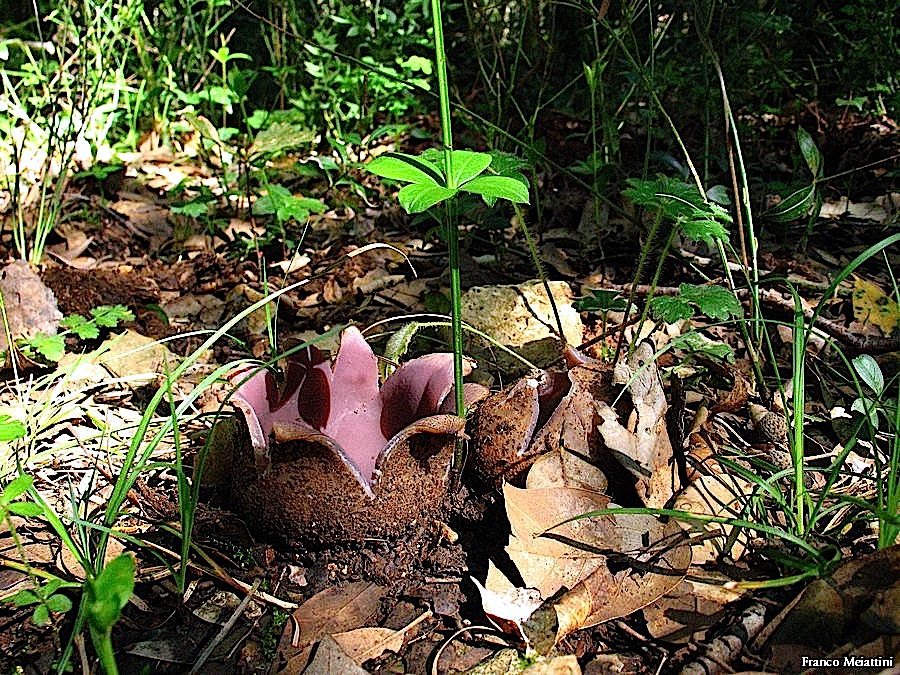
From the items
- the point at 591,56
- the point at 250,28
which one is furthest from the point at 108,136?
the point at 591,56

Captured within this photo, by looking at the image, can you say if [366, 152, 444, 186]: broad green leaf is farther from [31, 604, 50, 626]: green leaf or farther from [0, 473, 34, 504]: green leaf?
[31, 604, 50, 626]: green leaf

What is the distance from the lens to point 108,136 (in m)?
3.26

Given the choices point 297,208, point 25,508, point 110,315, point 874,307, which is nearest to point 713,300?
point 874,307

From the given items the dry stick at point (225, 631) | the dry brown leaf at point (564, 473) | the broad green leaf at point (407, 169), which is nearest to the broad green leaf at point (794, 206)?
the dry brown leaf at point (564, 473)

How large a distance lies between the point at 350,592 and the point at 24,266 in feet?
4.70

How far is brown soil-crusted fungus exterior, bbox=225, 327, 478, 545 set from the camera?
4.15 feet

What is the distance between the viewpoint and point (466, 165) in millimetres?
A: 1267

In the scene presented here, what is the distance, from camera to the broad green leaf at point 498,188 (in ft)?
3.87

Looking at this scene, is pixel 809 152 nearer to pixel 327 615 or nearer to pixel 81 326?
pixel 327 615

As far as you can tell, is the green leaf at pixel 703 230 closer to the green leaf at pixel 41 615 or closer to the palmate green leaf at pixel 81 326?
the green leaf at pixel 41 615

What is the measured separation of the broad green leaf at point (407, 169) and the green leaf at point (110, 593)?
59 cm

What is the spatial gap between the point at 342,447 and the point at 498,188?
0.49 m

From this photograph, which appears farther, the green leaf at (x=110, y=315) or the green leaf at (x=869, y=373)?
the green leaf at (x=110, y=315)

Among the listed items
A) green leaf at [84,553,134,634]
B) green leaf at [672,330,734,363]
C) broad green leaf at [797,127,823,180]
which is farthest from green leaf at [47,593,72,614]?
broad green leaf at [797,127,823,180]
